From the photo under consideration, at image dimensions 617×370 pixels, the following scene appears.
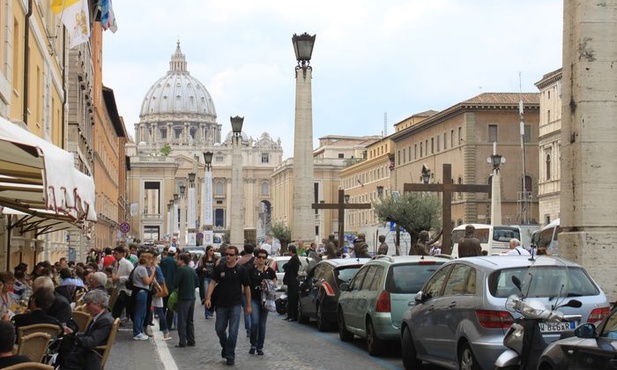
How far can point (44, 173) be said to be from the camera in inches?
413

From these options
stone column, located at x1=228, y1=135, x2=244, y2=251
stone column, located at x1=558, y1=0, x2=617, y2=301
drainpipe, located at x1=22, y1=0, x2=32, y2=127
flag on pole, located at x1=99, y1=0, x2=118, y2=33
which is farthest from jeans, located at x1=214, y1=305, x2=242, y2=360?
stone column, located at x1=228, y1=135, x2=244, y2=251

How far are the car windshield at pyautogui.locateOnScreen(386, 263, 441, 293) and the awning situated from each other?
464 cm

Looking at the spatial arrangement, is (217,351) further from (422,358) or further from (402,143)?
(402,143)

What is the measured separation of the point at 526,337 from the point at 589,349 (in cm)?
192

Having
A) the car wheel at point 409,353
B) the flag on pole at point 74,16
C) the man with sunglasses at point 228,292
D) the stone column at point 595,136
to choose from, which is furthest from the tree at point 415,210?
the car wheel at point 409,353

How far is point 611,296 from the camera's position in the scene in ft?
52.7

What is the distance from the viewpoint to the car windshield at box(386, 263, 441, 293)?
57.1ft

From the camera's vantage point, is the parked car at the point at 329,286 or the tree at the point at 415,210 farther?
the tree at the point at 415,210

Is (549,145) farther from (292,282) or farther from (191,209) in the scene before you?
(292,282)

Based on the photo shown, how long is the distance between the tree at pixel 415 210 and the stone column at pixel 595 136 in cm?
6211

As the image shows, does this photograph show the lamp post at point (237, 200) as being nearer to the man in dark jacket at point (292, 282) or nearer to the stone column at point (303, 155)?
the stone column at point (303, 155)

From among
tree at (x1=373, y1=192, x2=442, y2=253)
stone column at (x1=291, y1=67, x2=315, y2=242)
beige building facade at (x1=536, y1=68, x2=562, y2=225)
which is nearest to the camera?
stone column at (x1=291, y1=67, x2=315, y2=242)

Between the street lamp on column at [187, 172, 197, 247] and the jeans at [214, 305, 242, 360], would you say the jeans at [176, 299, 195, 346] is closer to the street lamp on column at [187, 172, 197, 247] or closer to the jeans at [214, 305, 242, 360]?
the jeans at [214, 305, 242, 360]

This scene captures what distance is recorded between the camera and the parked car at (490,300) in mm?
12516
